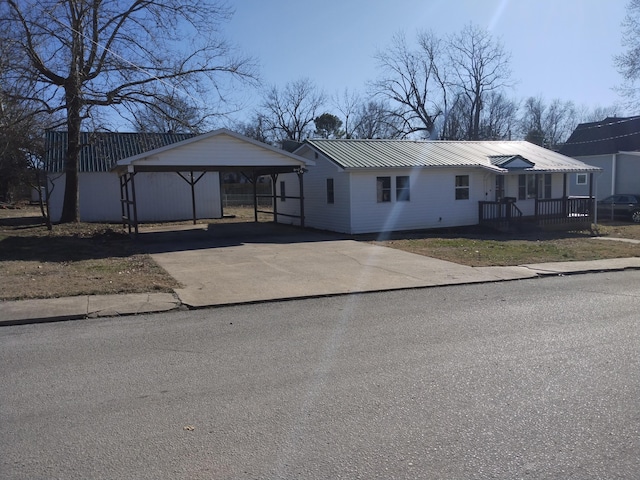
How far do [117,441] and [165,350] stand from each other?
7.84ft

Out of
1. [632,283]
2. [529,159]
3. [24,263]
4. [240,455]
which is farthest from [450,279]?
[529,159]

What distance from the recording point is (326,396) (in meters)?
4.58

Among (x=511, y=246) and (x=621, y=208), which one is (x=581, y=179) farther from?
(x=511, y=246)

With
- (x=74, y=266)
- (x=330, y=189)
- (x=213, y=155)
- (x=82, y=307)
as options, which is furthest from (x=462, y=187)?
(x=82, y=307)

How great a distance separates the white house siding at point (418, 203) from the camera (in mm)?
20578

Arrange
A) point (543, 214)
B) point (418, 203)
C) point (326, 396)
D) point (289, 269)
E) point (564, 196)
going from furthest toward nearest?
point (564, 196) < point (543, 214) < point (418, 203) < point (289, 269) < point (326, 396)

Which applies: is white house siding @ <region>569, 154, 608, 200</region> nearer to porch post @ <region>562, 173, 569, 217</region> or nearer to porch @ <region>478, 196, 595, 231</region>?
porch post @ <region>562, 173, 569, 217</region>

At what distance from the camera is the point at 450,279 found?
35.9 ft

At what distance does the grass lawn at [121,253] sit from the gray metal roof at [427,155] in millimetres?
2974

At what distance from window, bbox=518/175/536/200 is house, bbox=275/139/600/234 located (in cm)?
5

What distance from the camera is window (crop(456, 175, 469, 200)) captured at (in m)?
23.0

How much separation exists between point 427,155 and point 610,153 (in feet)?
59.1

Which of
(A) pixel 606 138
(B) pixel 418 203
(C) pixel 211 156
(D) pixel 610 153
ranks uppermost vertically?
(A) pixel 606 138

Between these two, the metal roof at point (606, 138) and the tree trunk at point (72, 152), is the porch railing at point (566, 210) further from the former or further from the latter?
the tree trunk at point (72, 152)
